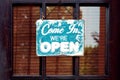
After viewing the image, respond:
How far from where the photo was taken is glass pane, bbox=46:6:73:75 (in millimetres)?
4520

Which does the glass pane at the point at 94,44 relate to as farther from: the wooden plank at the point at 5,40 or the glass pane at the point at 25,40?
the wooden plank at the point at 5,40

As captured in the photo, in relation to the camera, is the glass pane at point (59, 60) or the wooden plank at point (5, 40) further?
Result: the glass pane at point (59, 60)

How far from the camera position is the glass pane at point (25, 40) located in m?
4.54

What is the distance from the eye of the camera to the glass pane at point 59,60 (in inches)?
178

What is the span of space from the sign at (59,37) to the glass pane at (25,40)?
110 millimetres

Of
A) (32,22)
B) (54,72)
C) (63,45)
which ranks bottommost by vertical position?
(54,72)

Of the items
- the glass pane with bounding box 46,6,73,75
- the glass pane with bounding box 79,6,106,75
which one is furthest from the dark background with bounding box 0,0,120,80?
the glass pane with bounding box 46,6,73,75

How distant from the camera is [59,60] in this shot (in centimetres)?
453

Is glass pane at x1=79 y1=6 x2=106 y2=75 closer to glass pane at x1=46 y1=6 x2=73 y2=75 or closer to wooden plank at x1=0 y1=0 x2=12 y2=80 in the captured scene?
glass pane at x1=46 y1=6 x2=73 y2=75

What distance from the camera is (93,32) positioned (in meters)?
4.57

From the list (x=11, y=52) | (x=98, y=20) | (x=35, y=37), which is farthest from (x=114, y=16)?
(x=11, y=52)

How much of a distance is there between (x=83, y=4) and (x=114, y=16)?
0.42 m

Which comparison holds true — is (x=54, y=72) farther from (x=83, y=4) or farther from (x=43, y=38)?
(x=83, y=4)

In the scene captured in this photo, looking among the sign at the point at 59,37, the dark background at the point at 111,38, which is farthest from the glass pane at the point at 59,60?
the dark background at the point at 111,38
